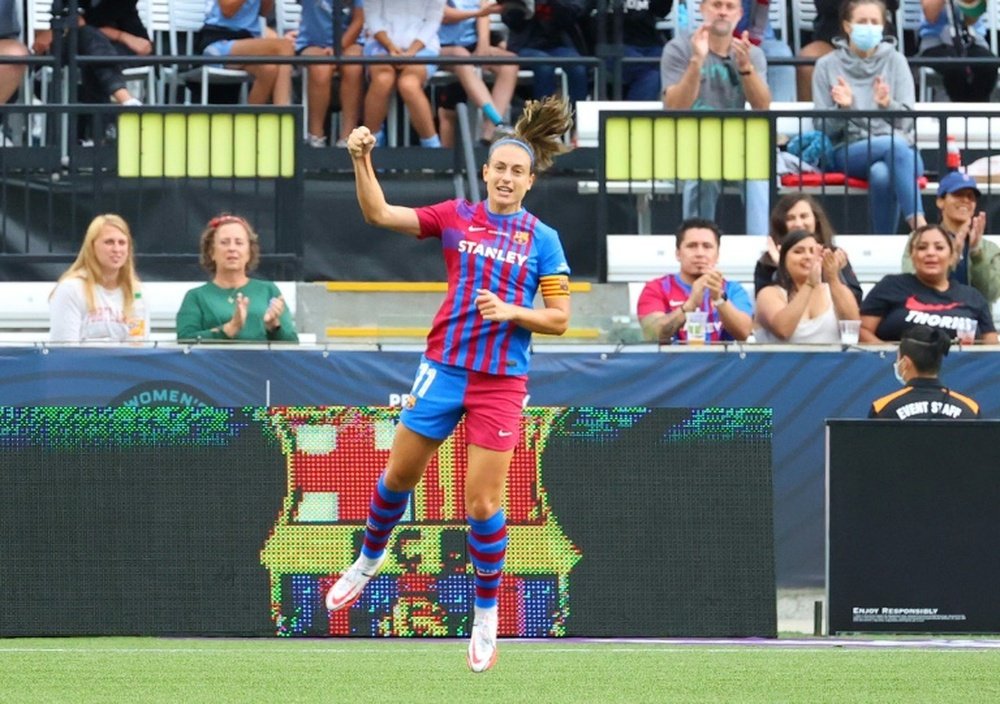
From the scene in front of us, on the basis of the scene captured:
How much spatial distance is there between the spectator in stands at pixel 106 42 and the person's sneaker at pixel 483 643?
25.8 feet

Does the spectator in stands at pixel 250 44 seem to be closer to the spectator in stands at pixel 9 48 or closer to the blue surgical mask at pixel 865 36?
the spectator in stands at pixel 9 48

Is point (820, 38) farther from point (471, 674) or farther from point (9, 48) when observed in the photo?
point (471, 674)

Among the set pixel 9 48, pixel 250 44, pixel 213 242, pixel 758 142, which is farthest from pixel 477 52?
pixel 213 242

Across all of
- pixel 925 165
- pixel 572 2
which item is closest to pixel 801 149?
pixel 925 165

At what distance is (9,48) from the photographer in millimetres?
15391

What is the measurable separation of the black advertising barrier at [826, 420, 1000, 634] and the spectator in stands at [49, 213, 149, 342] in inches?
162

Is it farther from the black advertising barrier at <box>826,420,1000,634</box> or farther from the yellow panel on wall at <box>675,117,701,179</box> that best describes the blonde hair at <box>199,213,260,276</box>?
the black advertising barrier at <box>826,420,1000,634</box>

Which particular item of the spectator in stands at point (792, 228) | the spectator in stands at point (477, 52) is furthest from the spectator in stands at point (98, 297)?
the spectator in stands at point (477, 52)

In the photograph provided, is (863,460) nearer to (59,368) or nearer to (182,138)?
(59,368)

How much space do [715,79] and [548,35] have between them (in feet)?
6.80

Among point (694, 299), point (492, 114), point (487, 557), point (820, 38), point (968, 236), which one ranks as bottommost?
point (487, 557)

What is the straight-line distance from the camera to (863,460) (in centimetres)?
1051

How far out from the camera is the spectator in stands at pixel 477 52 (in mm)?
15695

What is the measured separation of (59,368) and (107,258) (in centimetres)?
73
